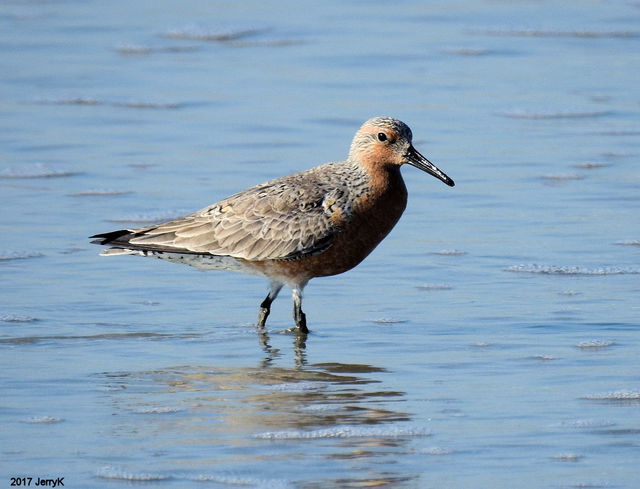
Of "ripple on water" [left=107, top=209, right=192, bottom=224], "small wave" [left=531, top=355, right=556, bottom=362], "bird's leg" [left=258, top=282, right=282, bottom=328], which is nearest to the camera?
"small wave" [left=531, top=355, right=556, bottom=362]

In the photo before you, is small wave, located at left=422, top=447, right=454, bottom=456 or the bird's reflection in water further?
small wave, located at left=422, top=447, right=454, bottom=456

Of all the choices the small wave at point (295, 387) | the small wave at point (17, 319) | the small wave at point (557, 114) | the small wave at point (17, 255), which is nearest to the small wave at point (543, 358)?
the small wave at point (295, 387)

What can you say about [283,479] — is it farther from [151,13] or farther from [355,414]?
[151,13]

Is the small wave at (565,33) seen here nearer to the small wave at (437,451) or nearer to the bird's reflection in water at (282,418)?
the bird's reflection in water at (282,418)

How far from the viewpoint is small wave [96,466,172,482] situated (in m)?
7.71

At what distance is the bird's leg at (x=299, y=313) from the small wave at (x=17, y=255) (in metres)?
2.69

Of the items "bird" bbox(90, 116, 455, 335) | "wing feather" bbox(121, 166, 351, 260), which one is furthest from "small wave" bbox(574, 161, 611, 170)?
"wing feather" bbox(121, 166, 351, 260)

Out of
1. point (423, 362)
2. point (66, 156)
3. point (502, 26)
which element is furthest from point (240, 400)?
point (502, 26)

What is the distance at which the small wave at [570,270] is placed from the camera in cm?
1201

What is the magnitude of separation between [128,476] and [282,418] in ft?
4.51

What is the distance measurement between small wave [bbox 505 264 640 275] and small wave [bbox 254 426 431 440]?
3.86 m

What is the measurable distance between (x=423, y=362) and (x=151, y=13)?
1542cm

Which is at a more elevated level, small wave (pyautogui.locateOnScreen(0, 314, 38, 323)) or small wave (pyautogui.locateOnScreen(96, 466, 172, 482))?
small wave (pyautogui.locateOnScreen(96, 466, 172, 482))

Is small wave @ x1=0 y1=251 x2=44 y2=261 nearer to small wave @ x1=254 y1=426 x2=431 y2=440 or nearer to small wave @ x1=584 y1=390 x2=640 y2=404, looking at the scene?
small wave @ x1=254 y1=426 x2=431 y2=440
